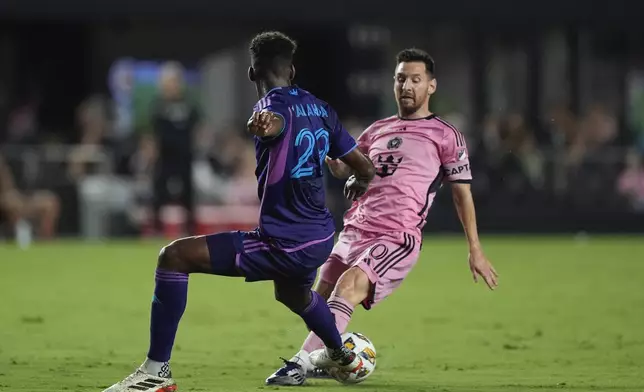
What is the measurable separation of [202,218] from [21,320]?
35.8ft

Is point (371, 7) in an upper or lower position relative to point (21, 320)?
upper

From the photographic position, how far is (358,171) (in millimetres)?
7754

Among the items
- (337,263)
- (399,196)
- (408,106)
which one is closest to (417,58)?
(408,106)

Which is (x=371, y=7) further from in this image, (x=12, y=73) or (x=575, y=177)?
(x=12, y=73)

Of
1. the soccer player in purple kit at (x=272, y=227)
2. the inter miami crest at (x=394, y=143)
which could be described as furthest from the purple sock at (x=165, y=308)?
the inter miami crest at (x=394, y=143)

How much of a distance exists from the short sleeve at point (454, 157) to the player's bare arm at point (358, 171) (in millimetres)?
848

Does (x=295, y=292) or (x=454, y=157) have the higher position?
(x=454, y=157)

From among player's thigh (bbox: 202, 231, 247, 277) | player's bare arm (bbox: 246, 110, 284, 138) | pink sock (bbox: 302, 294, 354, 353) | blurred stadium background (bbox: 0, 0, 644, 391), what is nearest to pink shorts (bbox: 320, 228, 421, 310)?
pink sock (bbox: 302, 294, 354, 353)

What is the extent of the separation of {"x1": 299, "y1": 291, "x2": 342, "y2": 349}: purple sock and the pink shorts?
1.83ft

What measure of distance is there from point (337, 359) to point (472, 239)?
1.07 metres

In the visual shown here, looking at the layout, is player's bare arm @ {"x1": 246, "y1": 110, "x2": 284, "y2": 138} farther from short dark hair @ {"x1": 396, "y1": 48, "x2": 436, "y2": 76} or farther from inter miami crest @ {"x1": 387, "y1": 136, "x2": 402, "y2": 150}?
short dark hair @ {"x1": 396, "y1": 48, "x2": 436, "y2": 76}

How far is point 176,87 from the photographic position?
66.6 feet

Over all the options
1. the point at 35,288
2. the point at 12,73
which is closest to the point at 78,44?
the point at 12,73

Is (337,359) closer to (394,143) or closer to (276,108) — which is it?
(394,143)
